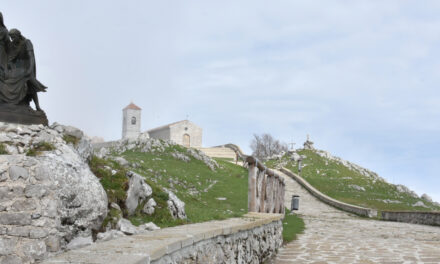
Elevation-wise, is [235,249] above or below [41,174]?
below

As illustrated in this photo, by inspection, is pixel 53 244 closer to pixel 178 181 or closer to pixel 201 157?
pixel 178 181

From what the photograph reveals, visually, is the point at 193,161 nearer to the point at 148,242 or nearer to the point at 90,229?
the point at 90,229

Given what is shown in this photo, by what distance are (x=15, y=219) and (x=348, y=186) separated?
99.7 feet

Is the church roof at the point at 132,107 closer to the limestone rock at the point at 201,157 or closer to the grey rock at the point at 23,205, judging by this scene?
the limestone rock at the point at 201,157

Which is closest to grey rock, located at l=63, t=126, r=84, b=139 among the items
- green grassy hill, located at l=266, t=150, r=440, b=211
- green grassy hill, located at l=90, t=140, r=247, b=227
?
green grassy hill, located at l=90, t=140, r=247, b=227

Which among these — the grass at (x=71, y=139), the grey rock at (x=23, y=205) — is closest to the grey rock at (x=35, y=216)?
the grey rock at (x=23, y=205)

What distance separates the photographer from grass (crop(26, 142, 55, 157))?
7.47 m

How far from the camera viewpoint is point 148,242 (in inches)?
166

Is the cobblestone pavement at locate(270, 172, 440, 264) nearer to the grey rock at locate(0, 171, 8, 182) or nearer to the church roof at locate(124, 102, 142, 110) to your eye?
the grey rock at locate(0, 171, 8, 182)

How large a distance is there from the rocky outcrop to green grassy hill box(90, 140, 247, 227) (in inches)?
23.7

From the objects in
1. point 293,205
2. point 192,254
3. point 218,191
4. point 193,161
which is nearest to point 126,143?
point 193,161

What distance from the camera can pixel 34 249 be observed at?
245 inches

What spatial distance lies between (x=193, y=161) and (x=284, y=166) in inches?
723

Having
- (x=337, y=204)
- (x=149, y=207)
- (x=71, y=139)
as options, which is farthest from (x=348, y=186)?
(x=71, y=139)
